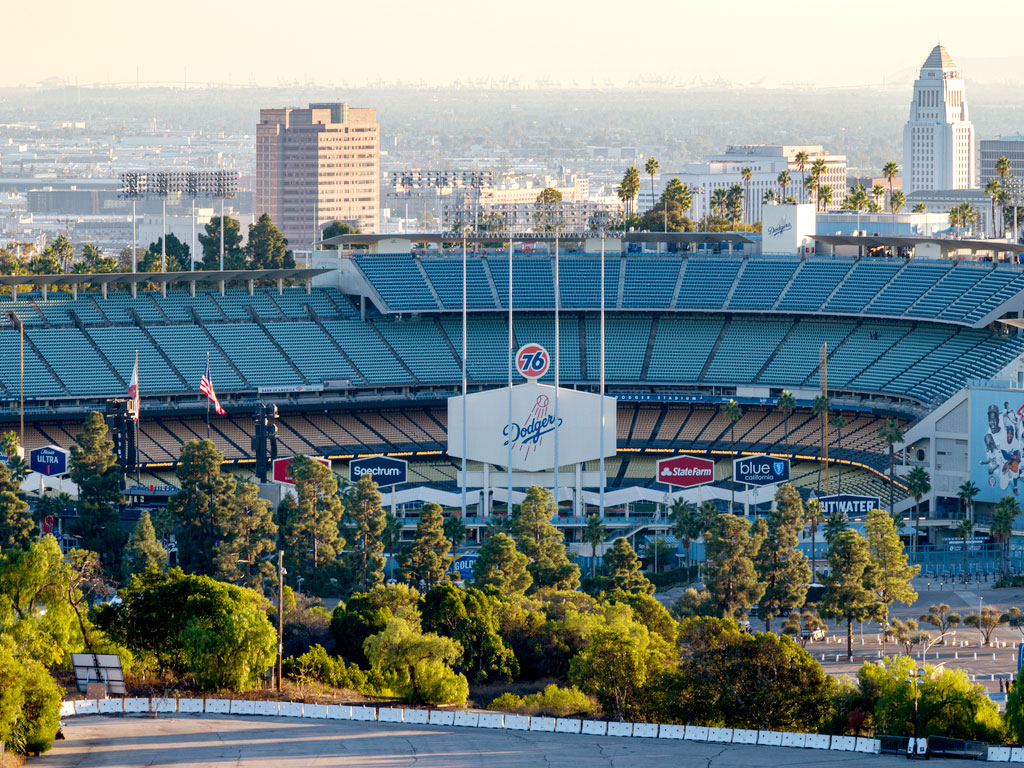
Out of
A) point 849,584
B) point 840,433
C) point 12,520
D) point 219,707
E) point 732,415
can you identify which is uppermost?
point 732,415

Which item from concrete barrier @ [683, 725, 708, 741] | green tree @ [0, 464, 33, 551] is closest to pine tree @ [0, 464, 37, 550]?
green tree @ [0, 464, 33, 551]

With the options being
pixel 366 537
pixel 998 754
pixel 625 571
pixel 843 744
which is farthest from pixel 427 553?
pixel 998 754

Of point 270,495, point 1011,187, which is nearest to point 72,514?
point 270,495

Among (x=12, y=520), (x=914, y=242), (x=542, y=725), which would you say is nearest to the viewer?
(x=542, y=725)

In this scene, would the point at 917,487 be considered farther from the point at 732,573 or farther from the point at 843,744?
the point at 843,744

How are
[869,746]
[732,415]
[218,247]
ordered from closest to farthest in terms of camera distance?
[869,746] → [732,415] → [218,247]

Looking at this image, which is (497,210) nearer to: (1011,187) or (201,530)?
(1011,187)
